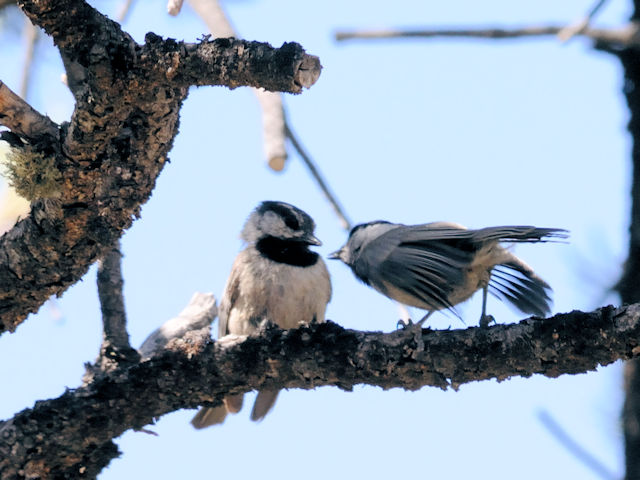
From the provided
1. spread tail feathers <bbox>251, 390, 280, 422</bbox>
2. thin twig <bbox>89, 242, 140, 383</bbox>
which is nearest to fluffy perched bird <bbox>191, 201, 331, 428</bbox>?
spread tail feathers <bbox>251, 390, 280, 422</bbox>

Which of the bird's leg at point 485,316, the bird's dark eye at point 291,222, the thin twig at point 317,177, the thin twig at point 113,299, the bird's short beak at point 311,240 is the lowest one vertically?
the thin twig at point 113,299

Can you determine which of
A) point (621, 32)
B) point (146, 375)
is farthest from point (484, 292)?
point (146, 375)

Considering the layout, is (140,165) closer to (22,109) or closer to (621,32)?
(22,109)

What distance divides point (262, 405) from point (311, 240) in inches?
41.3

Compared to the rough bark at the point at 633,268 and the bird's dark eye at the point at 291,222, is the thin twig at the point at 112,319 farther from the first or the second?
the rough bark at the point at 633,268

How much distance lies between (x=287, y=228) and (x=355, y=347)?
6.77 feet

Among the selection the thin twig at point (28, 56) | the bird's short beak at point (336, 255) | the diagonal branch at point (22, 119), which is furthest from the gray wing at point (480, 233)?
the thin twig at point (28, 56)

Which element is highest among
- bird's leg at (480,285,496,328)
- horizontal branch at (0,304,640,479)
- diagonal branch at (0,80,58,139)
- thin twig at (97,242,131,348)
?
bird's leg at (480,285,496,328)

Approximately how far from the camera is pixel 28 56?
14.4 ft

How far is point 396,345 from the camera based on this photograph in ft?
10.4

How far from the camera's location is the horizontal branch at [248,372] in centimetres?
300

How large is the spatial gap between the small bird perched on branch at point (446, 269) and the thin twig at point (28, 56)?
1.94 m

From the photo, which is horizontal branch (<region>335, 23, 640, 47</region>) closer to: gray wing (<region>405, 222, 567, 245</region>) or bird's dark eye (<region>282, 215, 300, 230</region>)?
gray wing (<region>405, 222, 567, 245</region>)

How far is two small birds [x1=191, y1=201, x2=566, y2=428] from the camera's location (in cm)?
382
